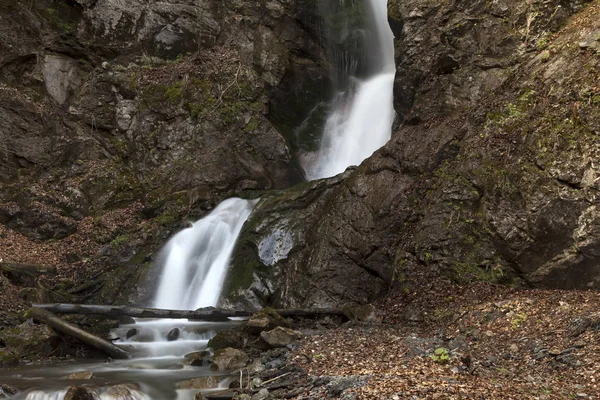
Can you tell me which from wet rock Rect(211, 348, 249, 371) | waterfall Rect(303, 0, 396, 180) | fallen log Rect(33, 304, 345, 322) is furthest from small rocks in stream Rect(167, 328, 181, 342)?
waterfall Rect(303, 0, 396, 180)

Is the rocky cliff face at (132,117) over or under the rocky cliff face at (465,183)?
over

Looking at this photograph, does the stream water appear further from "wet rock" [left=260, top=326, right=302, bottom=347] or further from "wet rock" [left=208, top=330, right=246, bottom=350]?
"wet rock" [left=260, top=326, right=302, bottom=347]

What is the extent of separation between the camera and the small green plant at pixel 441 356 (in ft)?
23.7

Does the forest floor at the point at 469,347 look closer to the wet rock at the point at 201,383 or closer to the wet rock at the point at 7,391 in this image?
the wet rock at the point at 201,383

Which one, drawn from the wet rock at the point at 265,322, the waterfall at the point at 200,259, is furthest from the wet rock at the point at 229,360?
the waterfall at the point at 200,259

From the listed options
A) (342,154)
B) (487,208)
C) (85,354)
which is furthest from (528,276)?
(342,154)

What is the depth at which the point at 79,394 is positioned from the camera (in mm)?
7055

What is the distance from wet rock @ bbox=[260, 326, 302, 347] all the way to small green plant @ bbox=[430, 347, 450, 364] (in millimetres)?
3195

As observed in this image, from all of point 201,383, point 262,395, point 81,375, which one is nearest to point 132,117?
point 81,375

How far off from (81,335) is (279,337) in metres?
4.65

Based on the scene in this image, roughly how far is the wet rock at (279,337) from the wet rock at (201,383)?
163 cm

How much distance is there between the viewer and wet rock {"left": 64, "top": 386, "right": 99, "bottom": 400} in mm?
6996

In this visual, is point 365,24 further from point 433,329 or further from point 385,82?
point 433,329

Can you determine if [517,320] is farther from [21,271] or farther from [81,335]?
[21,271]
